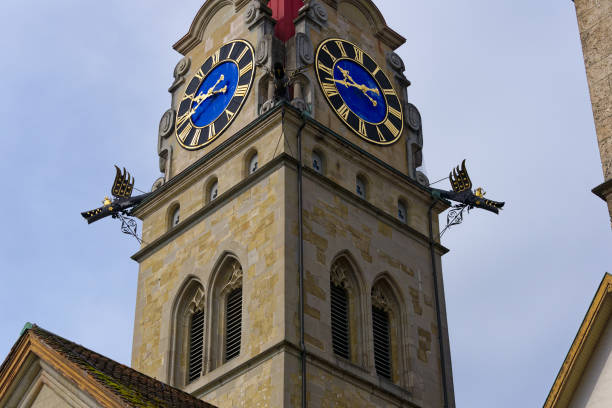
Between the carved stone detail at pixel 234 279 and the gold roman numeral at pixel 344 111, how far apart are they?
441 cm

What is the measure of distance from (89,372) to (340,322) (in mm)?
10132

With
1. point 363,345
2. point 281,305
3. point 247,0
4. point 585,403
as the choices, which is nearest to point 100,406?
point 585,403

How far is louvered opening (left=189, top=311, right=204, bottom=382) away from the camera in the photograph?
1118 inches

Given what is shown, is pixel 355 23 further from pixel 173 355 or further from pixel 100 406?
pixel 100 406

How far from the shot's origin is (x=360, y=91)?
3198 cm

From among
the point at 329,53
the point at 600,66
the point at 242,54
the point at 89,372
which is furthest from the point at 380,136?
the point at 600,66

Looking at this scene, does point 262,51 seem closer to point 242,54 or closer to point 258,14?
point 242,54

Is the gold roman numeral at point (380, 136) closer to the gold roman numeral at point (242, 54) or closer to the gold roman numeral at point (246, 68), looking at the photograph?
the gold roman numeral at point (246, 68)

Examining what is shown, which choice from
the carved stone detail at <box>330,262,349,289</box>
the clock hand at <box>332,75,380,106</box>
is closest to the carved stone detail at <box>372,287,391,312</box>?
the carved stone detail at <box>330,262,349,289</box>

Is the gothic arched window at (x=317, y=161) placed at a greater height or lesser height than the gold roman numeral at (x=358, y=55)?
lesser

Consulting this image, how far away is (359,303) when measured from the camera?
93.9ft

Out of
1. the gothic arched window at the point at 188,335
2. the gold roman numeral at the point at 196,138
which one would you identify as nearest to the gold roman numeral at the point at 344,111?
the gold roman numeral at the point at 196,138

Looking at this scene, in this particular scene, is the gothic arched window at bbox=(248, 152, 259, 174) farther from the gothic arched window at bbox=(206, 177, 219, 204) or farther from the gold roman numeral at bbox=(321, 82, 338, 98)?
the gold roman numeral at bbox=(321, 82, 338, 98)

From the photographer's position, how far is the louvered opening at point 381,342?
1115 inches
